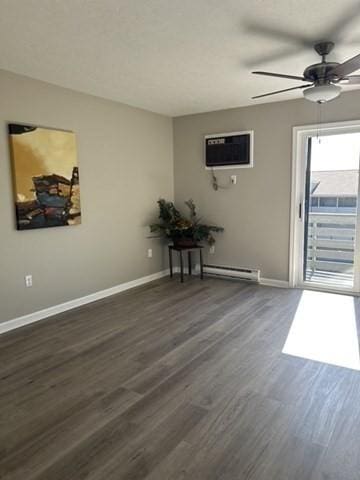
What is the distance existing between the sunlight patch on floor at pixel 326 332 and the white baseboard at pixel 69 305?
220cm

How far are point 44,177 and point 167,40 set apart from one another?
1.82 m

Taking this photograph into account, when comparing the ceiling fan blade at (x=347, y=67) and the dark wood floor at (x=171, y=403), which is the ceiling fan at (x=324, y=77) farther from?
the dark wood floor at (x=171, y=403)

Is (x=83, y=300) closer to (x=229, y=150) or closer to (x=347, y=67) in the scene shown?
(x=229, y=150)

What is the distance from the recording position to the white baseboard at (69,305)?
3435 mm

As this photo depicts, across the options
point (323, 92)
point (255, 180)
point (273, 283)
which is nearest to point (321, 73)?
point (323, 92)

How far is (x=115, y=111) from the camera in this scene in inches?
173

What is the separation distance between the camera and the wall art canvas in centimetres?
335

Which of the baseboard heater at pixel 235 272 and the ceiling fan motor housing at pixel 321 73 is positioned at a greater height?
the ceiling fan motor housing at pixel 321 73

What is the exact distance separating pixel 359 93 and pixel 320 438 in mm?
3674

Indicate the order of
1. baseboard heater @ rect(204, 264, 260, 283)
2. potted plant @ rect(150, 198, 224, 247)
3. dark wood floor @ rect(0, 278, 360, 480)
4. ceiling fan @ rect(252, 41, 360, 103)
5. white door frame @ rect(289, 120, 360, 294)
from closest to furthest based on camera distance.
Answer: dark wood floor @ rect(0, 278, 360, 480) → ceiling fan @ rect(252, 41, 360, 103) → white door frame @ rect(289, 120, 360, 294) → baseboard heater @ rect(204, 264, 260, 283) → potted plant @ rect(150, 198, 224, 247)

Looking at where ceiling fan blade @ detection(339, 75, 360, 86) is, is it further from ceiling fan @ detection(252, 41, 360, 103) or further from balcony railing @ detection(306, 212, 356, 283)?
balcony railing @ detection(306, 212, 356, 283)

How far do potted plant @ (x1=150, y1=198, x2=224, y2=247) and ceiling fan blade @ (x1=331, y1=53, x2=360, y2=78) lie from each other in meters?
2.81

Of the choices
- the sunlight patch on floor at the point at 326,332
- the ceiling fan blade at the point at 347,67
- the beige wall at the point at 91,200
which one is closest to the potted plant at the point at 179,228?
the beige wall at the point at 91,200

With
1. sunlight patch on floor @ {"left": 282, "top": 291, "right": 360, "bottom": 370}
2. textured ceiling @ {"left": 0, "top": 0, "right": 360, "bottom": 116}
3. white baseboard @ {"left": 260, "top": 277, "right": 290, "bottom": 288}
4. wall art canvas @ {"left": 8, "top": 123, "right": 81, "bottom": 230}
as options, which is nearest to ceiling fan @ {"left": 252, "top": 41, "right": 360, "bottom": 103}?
textured ceiling @ {"left": 0, "top": 0, "right": 360, "bottom": 116}
